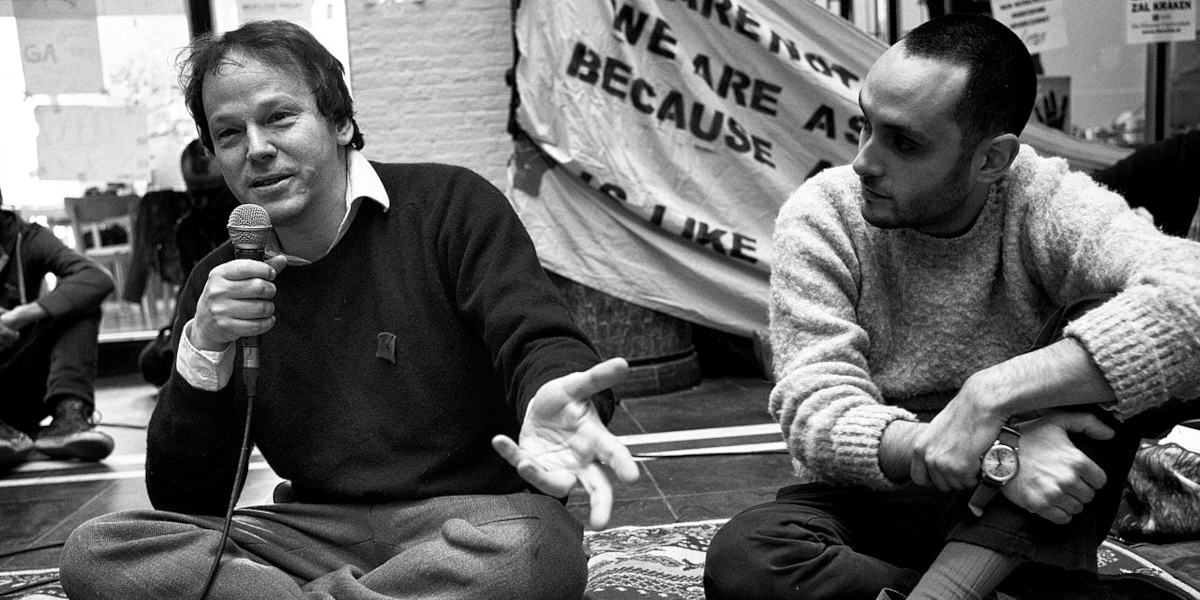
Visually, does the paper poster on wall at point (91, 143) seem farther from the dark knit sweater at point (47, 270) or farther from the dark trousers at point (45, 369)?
the dark trousers at point (45, 369)

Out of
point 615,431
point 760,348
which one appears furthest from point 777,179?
point 615,431

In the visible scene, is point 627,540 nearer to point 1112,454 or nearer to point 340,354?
point 340,354

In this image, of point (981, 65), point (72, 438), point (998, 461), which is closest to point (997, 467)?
point (998, 461)

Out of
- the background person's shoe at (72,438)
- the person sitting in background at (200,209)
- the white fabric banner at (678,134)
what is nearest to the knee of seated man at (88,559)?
the background person's shoe at (72,438)

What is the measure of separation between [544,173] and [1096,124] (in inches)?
132

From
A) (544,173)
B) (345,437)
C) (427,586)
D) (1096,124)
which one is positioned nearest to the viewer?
(427,586)

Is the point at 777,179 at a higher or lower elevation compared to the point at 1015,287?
lower

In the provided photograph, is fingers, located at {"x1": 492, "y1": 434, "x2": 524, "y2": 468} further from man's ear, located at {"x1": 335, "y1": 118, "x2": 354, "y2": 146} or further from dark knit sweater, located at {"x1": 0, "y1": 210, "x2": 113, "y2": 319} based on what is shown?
dark knit sweater, located at {"x1": 0, "y1": 210, "x2": 113, "y2": 319}

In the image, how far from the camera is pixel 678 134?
4.93 meters

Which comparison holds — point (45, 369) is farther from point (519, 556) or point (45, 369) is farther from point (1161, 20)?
point (1161, 20)

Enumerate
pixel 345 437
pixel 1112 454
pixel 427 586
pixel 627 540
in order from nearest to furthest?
pixel 1112 454, pixel 427 586, pixel 345 437, pixel 627 540

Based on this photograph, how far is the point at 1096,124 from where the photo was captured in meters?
6.32

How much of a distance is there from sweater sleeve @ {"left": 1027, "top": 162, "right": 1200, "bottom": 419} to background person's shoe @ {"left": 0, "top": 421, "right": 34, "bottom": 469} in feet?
12.5

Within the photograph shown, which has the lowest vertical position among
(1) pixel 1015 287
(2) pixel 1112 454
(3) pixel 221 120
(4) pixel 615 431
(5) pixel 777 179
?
(4) pixel 615 431
